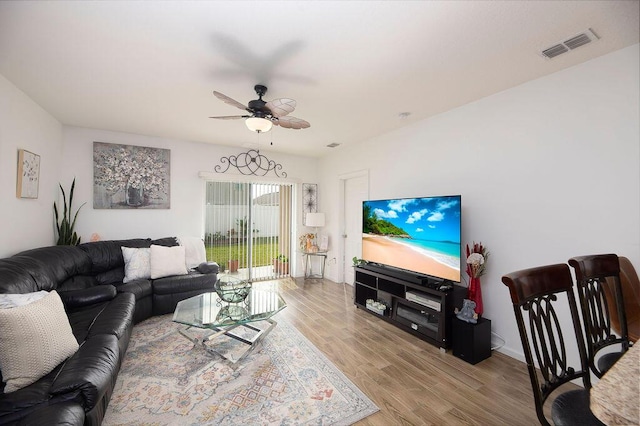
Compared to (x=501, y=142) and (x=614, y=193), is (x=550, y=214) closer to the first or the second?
(x=614, y=193)

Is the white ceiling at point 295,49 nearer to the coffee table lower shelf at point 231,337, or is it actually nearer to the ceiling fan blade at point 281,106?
the ceiling fan blade at point 281,106

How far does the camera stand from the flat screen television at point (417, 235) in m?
2.74

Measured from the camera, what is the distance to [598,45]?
1941 millimetres

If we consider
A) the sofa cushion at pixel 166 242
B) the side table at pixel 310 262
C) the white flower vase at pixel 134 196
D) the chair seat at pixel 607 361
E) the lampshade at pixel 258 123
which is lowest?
the side table at pixel 310 262

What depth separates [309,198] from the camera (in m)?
5.79

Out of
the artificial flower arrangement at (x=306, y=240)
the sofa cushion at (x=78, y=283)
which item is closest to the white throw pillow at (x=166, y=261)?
the sofa cushion at (x=78, y=283)

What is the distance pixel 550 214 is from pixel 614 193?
42 centimetres

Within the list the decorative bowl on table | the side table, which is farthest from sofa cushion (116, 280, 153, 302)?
the side table

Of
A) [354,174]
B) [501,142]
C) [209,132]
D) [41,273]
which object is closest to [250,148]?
[209,132]

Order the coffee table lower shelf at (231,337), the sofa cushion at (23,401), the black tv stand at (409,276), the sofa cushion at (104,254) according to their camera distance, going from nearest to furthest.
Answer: the sofa cushion at (23,401)
the coffee table lower shelf at (231,337)
the black tv stand at (409,276)
the sofa cushion at (104,254)

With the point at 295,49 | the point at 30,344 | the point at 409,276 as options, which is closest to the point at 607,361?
the point at 409,276

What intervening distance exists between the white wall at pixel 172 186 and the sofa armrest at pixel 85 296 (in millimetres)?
1721

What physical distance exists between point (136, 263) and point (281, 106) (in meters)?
2.91

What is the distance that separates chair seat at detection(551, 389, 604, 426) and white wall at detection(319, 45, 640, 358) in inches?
61.2
